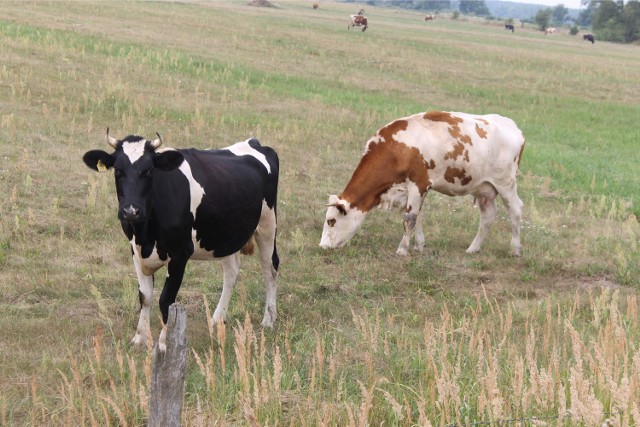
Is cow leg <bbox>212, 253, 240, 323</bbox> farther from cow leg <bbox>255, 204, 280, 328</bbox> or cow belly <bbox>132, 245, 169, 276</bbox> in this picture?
cow belly <bbox>132, 245, 169, 276</bbox>

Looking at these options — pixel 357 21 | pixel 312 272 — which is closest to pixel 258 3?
pixel 357 21

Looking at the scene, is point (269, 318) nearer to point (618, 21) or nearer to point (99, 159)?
point (99, 159)

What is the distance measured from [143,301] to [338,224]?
4.03m

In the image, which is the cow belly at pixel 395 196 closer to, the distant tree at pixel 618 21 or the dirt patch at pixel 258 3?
the dirt patch at pixel 258 3

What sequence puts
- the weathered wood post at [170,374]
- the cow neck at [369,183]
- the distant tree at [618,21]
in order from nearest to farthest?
the weathered wood post at [170,374]
the cow neck at [369,183]
the distant tree at [618,21]

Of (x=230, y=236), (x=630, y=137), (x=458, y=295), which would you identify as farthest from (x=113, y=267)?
(x=630, y=137)

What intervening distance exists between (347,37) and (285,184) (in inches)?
1326

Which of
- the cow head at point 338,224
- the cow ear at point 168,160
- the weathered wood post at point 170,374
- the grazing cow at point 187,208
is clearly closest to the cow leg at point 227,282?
the grazing cow at point 187,208

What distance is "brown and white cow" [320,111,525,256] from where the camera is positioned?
10734mm

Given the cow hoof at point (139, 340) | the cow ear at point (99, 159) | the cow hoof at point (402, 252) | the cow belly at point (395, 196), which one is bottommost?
the cow hoof at point (402, 252)

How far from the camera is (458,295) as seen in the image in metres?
9.04

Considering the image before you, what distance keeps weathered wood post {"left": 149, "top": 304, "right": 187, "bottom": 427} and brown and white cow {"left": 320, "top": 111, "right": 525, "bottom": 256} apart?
666 centimetres

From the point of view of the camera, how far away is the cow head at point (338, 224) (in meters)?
10.5

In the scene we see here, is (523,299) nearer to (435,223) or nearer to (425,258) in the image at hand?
(425,258)
